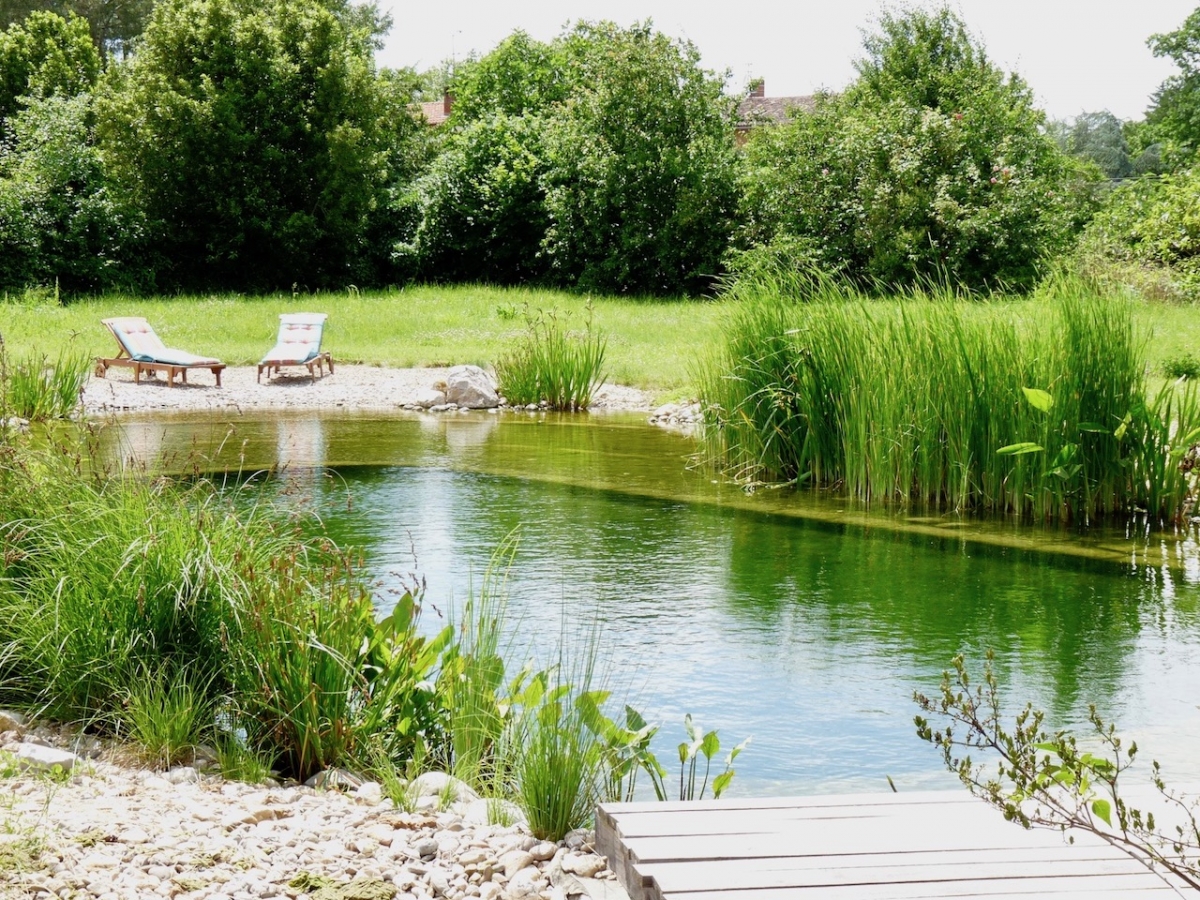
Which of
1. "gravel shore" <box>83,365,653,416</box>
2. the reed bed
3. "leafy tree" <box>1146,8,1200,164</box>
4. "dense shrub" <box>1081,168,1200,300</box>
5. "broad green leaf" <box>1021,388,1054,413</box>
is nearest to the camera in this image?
"broad green leaf" <box>1021,388,1054,413</box>

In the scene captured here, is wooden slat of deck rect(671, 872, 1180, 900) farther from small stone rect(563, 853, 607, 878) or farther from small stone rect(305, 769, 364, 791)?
small stone rect(305, 769, 364, 791)

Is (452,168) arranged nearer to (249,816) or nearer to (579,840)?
(249,816)

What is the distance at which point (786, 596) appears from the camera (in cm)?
628

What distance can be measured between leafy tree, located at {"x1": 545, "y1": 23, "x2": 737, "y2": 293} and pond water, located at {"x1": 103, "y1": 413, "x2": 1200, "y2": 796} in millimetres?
14542

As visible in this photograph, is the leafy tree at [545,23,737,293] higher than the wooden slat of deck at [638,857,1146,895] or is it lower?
higher

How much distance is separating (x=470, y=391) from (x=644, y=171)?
37.1 ft

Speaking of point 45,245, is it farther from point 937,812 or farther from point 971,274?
point 937,812

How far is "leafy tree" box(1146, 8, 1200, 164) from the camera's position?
42.1 meters

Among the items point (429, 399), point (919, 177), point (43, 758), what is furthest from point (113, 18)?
point (43, 758)

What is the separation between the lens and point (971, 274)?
2091cm

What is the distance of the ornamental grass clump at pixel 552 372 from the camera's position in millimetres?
13773

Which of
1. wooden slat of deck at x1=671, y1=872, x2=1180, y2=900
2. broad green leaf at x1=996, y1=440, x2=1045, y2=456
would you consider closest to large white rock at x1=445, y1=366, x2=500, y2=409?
broad green leaf at x1=996, y1=440, x2=1045, y2=456

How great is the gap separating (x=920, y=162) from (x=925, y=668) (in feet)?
56.2

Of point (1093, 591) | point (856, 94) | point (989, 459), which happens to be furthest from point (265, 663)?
point (856, 94)
